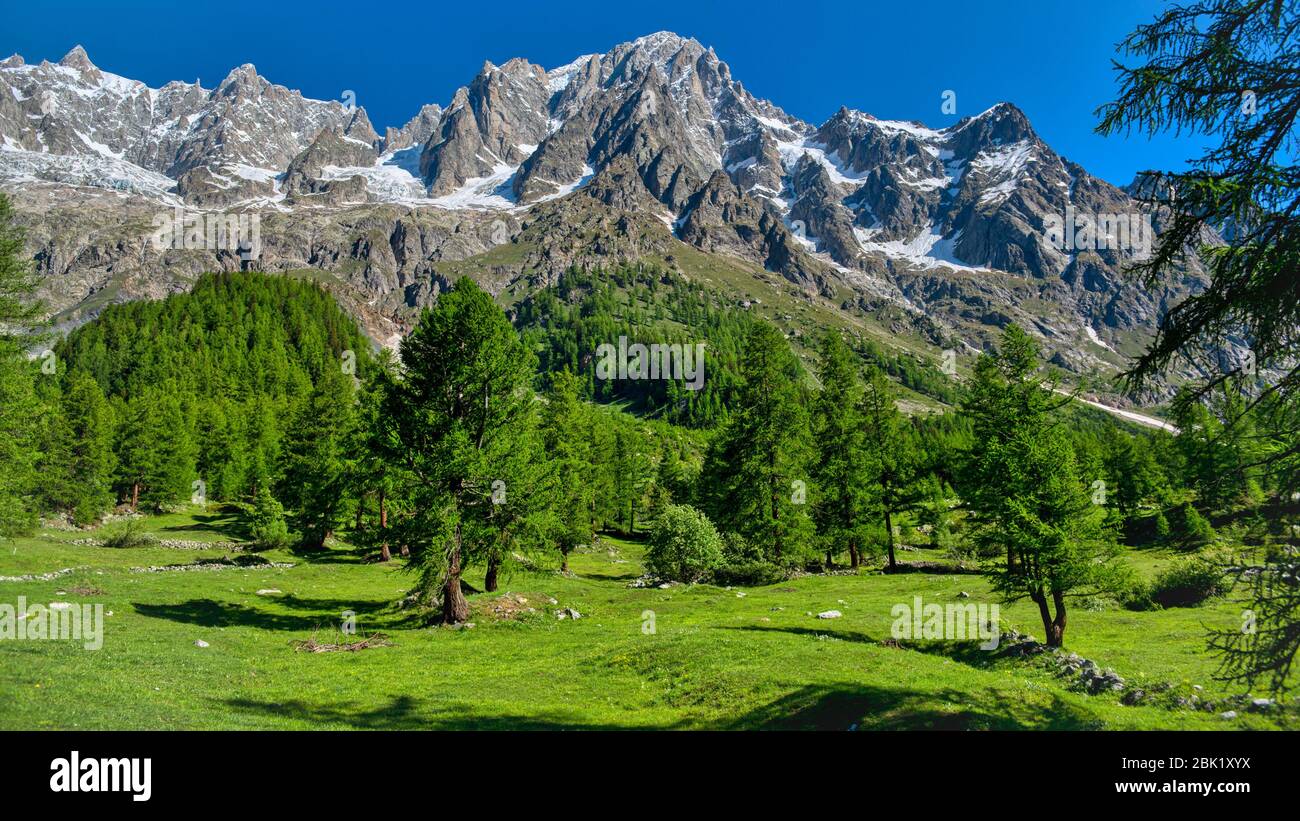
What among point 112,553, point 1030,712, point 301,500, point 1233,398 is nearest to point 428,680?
point 1030,712

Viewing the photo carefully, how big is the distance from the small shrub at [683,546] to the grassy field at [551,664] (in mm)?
4626

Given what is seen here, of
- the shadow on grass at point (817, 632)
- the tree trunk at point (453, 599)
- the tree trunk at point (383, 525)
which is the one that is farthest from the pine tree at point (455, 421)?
the tree trunk at point (383, 525)

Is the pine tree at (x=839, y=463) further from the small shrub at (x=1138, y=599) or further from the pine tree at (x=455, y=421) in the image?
the pine tree at (x=455, y=421)

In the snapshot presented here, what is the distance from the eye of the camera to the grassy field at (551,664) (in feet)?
45.4

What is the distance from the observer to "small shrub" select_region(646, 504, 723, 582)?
41.0 metres

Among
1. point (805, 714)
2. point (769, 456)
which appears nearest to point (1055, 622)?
point (805, 714)

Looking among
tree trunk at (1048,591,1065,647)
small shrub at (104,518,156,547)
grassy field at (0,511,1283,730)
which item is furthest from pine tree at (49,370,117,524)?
tree trunk at (1048,591,1065,647)

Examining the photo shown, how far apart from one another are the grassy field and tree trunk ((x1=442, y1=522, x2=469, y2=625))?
87 centimetres

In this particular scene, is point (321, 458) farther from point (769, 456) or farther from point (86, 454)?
point (769, 456)

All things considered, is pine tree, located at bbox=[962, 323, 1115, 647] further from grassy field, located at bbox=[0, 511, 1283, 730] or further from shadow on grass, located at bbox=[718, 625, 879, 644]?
shadow on grass, located at bbox=[718, 625, 879, 644]

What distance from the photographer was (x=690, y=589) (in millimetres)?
38094

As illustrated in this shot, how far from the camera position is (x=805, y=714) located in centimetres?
1451
